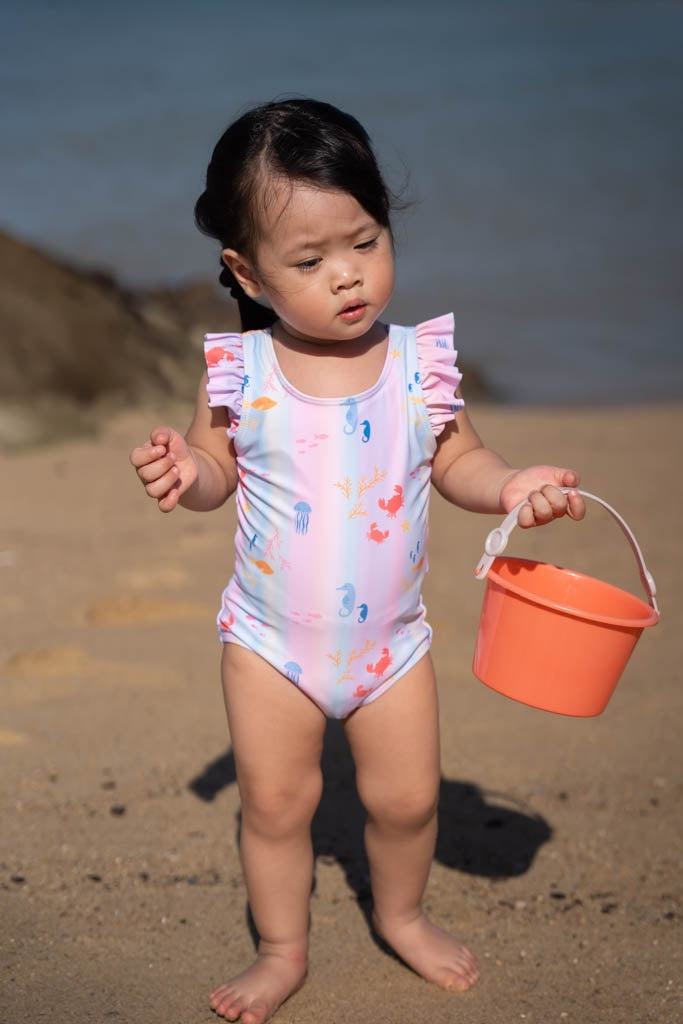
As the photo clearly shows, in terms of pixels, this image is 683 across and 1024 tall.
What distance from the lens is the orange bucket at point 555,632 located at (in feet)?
6.23

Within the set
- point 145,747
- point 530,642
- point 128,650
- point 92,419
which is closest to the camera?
point 530,642

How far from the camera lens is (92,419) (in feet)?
22.4

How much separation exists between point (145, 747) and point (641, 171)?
32.2 feet

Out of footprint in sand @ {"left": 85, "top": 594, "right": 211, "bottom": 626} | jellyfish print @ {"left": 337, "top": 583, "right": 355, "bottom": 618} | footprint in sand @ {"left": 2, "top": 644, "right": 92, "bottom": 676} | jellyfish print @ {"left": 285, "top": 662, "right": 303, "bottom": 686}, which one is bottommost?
footprint in sand @ {"left": 85, "top": 594, "right": 211, "bottom": 626}

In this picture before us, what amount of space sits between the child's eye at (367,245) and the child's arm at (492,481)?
36cm

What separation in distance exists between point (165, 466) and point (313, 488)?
25 centimetres

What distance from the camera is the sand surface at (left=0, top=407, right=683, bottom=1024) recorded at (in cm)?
207

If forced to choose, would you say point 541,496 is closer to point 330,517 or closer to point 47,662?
point 330,517

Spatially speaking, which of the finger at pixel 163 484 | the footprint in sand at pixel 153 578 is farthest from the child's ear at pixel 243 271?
the footprint in sand at pixel 153 578

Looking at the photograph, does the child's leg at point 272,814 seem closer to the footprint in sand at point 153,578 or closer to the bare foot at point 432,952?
the bare foot at point 432,952

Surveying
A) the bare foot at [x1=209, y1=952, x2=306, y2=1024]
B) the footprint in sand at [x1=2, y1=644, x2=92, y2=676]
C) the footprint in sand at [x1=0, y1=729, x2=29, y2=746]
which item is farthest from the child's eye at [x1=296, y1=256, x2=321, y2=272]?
the footprint in sand at [x1=2, y1=644, x2=92, y2=676]

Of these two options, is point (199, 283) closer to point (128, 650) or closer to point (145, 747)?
point (128, 650)

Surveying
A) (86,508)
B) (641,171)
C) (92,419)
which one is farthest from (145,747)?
(641,171)

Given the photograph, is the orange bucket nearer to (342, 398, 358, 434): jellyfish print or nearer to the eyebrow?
(342, 398, 358, 434): jellyfish print
